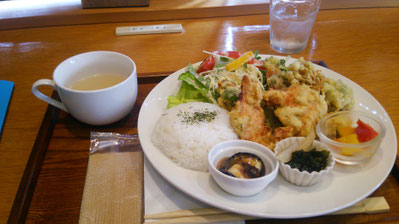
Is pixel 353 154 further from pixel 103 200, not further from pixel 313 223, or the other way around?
pixel 103 200

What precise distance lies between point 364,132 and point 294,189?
588mm

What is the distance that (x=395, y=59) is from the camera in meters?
2.95

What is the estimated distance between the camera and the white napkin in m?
1.48

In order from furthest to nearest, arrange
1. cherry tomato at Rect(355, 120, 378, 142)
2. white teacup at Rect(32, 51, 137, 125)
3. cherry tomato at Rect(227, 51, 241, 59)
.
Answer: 1. cherry tomato at Rect(227, 51, 241, 59)
2. white teacup at Rect(32, 51, 137, 125)
3. cherry tomato at Rect(355, 120, 378, 142)

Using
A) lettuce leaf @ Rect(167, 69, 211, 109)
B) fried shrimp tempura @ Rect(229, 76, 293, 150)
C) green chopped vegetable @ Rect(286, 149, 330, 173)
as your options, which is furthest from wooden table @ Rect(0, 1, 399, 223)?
fried shrimp tempura @ Rect(229, 76, 293, 150)

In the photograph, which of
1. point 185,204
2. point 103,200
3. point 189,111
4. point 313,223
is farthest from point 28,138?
point 313,223

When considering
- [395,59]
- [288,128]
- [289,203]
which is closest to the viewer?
[289,203]

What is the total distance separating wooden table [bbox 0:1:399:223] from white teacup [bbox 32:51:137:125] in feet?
0.60

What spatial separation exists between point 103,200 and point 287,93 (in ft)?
4.51

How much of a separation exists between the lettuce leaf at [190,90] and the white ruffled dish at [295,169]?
0.85m

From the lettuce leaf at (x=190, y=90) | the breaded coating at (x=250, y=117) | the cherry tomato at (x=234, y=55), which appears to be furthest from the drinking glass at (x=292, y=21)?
the breaded coating at (x=250, y=117)

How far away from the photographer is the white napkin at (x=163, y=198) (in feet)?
4.85

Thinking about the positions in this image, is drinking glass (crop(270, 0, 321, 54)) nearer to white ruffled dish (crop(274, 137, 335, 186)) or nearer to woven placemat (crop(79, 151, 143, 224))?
white ruffled dish (crop(274, 137, 335, 186))

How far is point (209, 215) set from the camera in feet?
4.71
